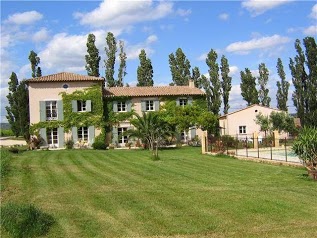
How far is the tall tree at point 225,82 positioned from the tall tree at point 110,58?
48.5ft

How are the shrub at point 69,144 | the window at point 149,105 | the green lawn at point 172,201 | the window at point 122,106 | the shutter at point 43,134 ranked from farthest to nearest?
the window at point 149,105 → the window at point 122,106 → the shutter at point 43,134 → the shrub at point 69,144 → the green lawn at point 172,201

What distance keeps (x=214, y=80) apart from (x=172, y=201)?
46571 mm

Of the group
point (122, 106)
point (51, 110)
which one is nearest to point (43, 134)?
point (51, 110)

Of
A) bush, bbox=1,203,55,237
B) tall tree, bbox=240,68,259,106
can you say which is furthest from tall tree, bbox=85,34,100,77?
bush, bbox=1,203,55,237

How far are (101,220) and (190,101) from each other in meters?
35.6

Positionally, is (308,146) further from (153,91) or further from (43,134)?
(43,134)

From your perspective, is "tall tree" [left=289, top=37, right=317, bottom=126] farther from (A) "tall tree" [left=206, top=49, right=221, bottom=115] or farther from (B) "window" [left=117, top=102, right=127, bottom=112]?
(B) "window" [left=117, top=102, right=127, bottom=112]

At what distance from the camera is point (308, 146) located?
16203mm

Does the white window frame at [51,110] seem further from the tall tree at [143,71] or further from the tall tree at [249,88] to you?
the tall tree at [249,88]

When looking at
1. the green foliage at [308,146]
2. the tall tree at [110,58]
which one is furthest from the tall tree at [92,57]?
the green foliage at [308,146]

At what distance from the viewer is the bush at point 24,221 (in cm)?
849

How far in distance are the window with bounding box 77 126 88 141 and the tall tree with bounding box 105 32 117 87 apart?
15021mm

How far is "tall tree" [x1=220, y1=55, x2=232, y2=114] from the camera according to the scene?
5731 centimetres

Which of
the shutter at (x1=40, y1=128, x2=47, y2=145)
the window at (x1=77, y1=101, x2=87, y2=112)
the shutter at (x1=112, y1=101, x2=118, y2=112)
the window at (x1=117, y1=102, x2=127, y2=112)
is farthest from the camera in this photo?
the window at (x1=117, y1=102, x2=127, y2=112)
